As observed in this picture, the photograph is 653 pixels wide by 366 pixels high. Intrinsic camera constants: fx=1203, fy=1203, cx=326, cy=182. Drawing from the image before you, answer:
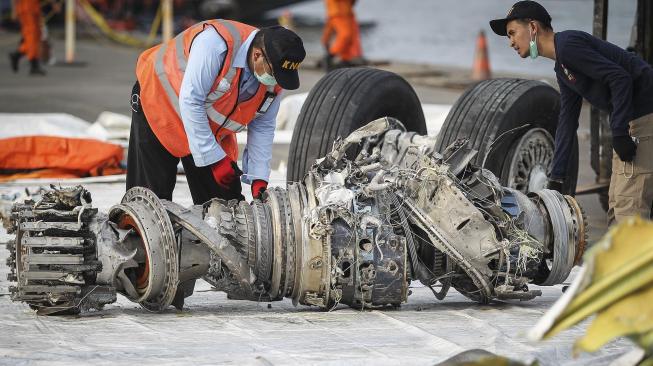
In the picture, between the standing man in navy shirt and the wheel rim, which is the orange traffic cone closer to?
the wheel rim

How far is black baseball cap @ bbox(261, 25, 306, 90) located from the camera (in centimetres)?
563

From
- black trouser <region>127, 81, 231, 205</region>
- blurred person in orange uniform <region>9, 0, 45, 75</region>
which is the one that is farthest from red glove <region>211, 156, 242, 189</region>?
blurred person in orange uniform <region>9, 0, 45, 75</region>

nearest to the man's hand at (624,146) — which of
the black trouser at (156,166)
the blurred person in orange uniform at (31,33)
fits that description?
the black trouser at (156,166)

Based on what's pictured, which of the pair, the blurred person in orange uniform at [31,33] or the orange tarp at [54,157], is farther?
the blurred person in orange uniform at [31,33]

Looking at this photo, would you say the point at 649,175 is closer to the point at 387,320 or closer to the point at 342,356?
the point at 387,320

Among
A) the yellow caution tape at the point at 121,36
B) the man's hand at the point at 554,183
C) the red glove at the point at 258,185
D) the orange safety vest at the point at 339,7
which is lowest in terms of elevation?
the red glove at the point at 258,185

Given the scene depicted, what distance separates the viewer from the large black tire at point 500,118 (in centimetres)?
739

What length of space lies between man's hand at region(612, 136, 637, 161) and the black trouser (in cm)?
200

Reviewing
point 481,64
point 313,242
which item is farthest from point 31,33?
point 313,242

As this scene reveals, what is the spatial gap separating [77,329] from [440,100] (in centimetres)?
1006

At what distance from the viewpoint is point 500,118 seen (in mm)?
7395

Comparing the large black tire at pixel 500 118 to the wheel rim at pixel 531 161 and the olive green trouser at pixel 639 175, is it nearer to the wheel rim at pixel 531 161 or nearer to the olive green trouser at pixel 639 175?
the wheel rim at pixel 531 161

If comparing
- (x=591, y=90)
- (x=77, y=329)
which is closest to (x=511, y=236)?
(x=591, y=90)

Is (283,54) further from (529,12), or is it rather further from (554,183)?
(554,183)
